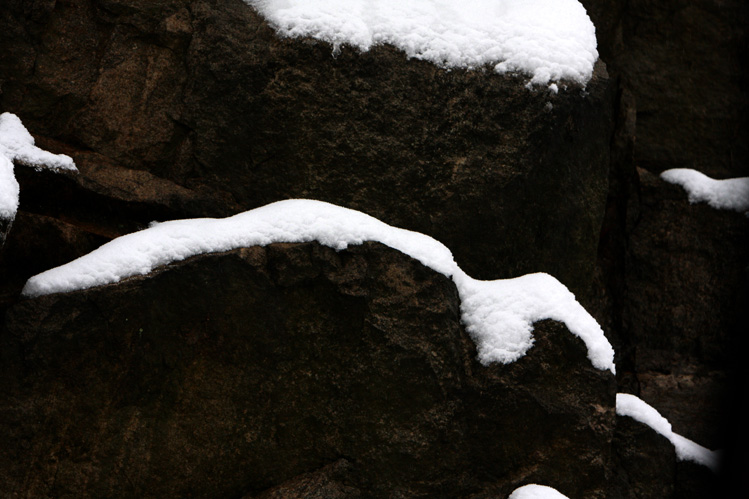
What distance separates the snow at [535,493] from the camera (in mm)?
3768

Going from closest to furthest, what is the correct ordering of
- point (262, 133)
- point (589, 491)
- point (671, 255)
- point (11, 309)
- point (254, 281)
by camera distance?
point (11, 309)
point (254, 281)
point (589, 491)
point (262, 133)
point (671, 255)

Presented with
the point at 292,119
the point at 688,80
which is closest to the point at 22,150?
the point at 292,119

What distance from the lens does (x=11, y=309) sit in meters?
3.45

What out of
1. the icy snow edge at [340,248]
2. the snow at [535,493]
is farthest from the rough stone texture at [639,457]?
the snow at [535,493]

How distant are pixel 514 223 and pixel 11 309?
116 inches

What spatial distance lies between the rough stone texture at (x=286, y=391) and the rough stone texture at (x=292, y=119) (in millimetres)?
684

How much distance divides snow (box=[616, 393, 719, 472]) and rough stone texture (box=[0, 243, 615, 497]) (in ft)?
1.61

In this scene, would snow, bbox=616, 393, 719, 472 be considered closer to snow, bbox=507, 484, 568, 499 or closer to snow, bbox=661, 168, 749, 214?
snow, bbox=507, 484, 568, 499

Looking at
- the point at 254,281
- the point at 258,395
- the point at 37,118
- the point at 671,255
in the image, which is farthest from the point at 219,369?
the point at 671,255

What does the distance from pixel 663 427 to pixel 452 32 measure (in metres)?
2.91

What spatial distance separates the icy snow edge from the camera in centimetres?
359

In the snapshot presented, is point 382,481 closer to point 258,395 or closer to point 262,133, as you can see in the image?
point 258,395

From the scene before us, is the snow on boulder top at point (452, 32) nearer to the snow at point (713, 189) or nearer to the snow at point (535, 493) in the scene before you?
the snow at point (713, 189)

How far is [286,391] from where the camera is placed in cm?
369
